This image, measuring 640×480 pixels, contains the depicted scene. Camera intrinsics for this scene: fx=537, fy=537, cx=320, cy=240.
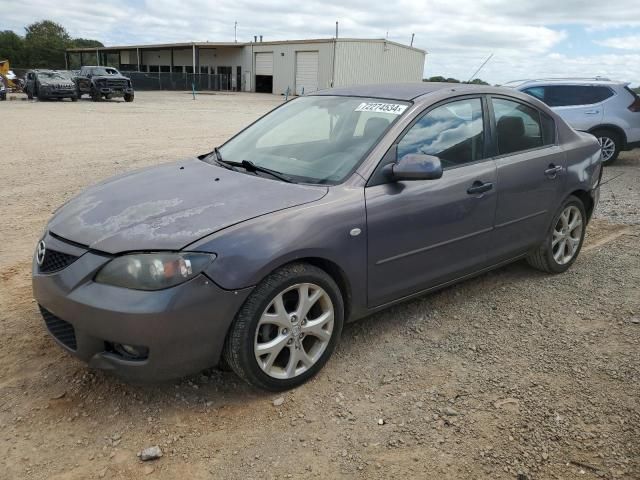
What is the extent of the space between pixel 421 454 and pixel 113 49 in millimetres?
72345

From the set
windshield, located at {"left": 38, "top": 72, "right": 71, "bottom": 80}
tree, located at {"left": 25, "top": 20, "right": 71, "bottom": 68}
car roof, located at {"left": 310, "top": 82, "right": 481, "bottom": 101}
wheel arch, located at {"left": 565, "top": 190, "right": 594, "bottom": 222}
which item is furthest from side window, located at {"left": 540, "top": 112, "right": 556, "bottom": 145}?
tree, located at {"left": 25, "top": 20, "right": 71, "bottom": 68}

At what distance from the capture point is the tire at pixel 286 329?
8.71 feet

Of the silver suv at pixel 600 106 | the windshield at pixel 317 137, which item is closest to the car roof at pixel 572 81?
the silver suv at pixel 600 106

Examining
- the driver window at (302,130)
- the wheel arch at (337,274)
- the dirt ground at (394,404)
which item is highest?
the driver window at (302,130)

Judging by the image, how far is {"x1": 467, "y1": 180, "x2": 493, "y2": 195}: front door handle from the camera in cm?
360

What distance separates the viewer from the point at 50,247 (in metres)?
2.79

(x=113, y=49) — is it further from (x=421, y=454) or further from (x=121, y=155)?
(x=421, y=454)

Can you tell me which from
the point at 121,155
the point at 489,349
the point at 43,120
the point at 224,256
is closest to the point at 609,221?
the point at 489,349

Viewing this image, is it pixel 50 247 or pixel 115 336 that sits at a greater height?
pixel 50 247

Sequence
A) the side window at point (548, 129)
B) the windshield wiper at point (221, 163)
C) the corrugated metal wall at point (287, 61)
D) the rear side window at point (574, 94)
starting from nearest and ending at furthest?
the windshield wiper at point (221, 163)
the side window at point (548, 129)
the rear side window at point (574, 94)
the corrugated metal wall at point (287, 61)

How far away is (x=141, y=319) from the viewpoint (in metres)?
2.41

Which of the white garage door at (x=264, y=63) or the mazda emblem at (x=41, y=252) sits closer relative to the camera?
the mazda emblem at (x=41, y=252)

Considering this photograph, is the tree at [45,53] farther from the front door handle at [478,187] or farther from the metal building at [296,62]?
the front door handle at [478,187]

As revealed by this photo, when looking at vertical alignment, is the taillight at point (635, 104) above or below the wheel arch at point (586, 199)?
above
